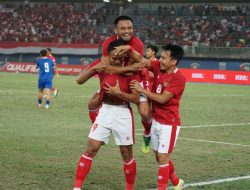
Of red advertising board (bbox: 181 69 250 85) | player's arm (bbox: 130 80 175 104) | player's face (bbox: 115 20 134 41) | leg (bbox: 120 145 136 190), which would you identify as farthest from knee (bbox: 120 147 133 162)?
red advertising board (bbox: 181 69 250 85)

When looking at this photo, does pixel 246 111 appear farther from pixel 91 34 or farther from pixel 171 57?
pixel 91 34

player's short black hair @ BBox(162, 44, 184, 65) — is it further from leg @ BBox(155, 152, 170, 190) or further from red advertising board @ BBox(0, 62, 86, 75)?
red advertising board @ BBox(0, 62, 86, 75)

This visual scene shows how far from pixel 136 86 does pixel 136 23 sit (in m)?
49.8

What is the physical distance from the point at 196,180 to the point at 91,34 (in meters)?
48.6

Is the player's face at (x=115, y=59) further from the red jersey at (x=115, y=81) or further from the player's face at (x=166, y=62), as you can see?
the player's face at (x=166, y=62)

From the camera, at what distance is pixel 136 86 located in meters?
7.63

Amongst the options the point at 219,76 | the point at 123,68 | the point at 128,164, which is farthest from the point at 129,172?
the point at 219,76

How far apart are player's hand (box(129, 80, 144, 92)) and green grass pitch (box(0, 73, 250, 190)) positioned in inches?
65.6

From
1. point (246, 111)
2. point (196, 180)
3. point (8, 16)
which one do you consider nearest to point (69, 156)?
point (196, 180)

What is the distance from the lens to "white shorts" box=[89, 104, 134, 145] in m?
7.71

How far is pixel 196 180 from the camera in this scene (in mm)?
9094

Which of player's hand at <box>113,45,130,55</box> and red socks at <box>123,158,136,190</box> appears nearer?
player's hand at <box>113,45,130,55</box>

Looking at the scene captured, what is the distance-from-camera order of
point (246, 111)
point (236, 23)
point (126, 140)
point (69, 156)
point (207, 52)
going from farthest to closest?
1. point (236, 23)
2. point (207, 52)
3. point (246, 111)
4. point (69, 156)
5. point (126, 140)

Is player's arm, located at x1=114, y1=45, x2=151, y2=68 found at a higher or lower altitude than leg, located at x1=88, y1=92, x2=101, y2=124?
higher
